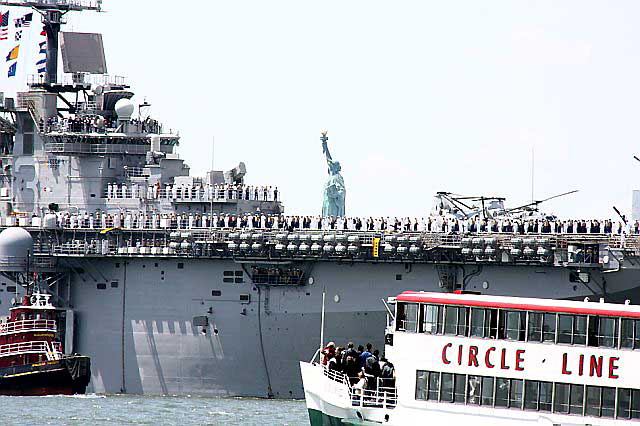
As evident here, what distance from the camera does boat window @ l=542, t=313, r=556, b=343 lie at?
38531mm

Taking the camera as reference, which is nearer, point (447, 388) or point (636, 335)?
point (636, 335)

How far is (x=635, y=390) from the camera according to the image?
37781 millimetres

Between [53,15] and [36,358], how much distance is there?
53.9ft

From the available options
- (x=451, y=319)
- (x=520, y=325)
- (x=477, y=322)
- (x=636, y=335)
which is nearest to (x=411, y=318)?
(x=451, y=319)

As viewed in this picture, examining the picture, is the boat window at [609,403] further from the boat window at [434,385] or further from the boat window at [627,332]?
the boat window at [434,385]

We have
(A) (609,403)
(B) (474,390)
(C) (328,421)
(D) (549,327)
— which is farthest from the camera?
(C) (328,421)

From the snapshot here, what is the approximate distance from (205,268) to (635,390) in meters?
28.9

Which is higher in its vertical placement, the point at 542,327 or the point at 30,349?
the point at 542,327

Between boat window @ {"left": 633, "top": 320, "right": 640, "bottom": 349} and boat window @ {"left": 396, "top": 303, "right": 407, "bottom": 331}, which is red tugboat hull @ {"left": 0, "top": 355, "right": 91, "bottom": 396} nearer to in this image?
boat window @ {"left": 396, "top": 303, "right": 407, "bottom": 331}

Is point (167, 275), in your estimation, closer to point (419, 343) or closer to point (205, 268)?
point (205, 268)

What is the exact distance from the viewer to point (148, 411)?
2157 inches

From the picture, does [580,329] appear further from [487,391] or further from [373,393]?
Answer: [373,393]

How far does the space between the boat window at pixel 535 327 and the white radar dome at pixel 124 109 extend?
33.3m

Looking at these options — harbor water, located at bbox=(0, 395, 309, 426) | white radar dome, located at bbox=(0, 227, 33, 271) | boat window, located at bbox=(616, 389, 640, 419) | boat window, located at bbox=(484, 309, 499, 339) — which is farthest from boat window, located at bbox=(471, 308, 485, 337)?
white radar dome, located at bbox=(0, 227, 33, 271)
